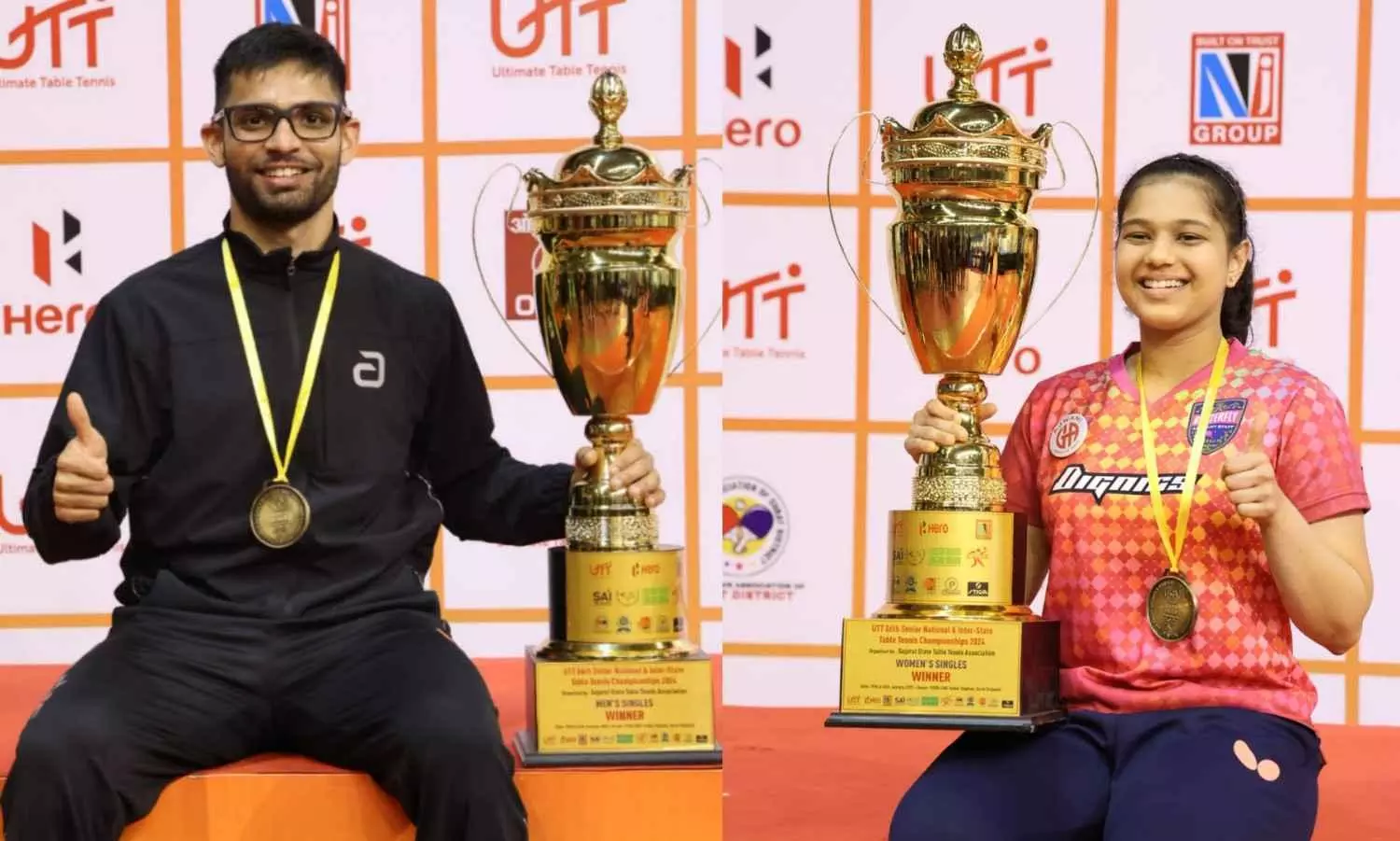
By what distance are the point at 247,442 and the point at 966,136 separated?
1.13 m

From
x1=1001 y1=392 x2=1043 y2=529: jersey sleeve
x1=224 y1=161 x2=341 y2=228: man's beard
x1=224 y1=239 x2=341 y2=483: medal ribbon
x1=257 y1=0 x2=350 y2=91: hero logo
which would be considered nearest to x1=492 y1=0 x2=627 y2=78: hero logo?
x1=257 y1=0 x2=350 y2=91: hero logo

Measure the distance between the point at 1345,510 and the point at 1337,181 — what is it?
4.85 ft

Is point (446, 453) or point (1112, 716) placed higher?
point (446, 453)

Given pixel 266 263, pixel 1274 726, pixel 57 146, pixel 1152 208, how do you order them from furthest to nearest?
pixel 57 146 → pixel 266 263 → pixel 1152 208 → pixel 1274 726

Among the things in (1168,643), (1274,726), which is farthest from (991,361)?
(1274,726)

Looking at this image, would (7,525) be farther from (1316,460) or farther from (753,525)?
(1316,460)

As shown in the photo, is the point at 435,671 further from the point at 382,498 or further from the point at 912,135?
the point at 912,135

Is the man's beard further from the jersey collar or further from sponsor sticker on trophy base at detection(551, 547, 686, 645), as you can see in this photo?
sponsor sticker on trophy base at detection(551, 547, 686, 645)

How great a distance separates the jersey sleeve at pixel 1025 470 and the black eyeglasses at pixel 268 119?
1.13 m

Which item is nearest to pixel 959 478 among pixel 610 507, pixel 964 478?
pixel 964 478

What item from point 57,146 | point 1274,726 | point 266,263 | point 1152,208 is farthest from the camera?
point 57,146

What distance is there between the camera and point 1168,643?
202 centimetres

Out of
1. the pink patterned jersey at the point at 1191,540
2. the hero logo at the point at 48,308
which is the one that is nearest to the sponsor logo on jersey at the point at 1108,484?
the pink patterned jersey at the point at 1191,540

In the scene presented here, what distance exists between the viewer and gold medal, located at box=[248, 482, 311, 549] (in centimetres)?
229
